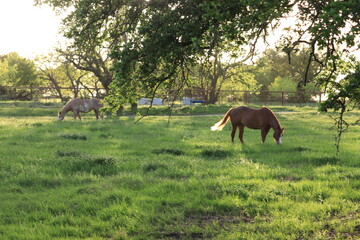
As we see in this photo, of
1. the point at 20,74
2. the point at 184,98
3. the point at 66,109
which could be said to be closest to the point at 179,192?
the point at 66,109

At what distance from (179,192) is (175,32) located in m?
3.26

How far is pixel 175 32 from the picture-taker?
627 cm

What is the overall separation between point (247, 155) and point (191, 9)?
637cm

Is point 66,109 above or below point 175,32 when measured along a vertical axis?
below

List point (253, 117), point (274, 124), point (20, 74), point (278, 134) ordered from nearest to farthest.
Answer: point (278, 134), point (274, 124), point (253, 117), point (20, 74)

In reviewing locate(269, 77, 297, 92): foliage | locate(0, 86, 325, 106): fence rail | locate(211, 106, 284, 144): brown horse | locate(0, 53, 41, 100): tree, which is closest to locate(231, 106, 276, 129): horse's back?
locate(211, 106, 284, 144): brown horse

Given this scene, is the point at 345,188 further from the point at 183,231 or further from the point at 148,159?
the point at 148,159

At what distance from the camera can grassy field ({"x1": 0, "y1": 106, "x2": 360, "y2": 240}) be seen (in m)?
5.88

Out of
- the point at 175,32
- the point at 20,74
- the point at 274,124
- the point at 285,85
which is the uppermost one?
the point at 20,74

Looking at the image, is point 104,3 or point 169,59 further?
point 104,3

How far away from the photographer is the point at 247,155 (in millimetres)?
11672

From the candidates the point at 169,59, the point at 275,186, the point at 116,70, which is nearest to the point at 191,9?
the point at 169,59

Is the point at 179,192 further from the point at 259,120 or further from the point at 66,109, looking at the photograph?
the point at 66,109

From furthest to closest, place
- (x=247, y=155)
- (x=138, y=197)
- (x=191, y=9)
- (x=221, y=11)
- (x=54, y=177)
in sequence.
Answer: (x=247, y=155)
(x=54, y=177)
(x=138, y=197)
(x=191, y=9)
(x=221, y=11)
